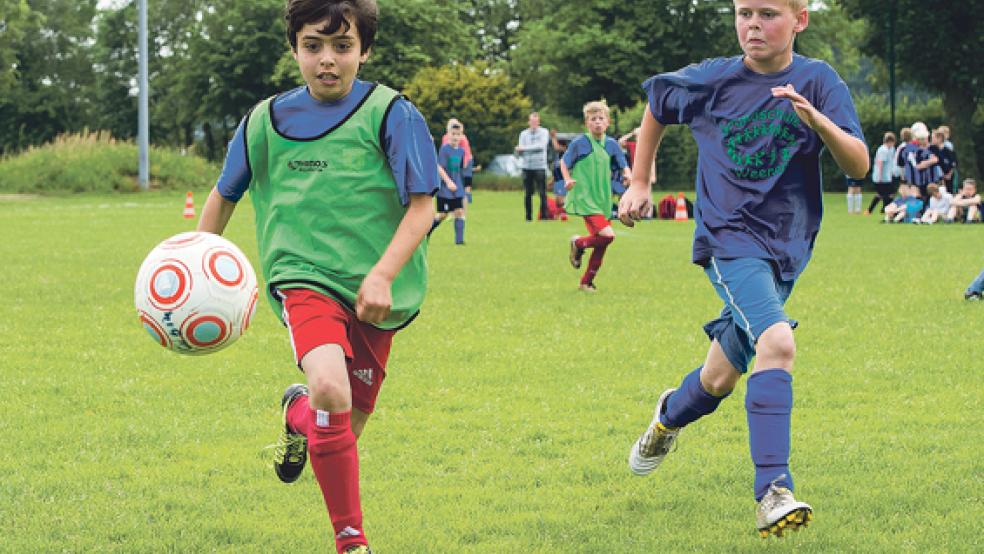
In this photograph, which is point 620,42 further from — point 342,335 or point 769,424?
point 342,335

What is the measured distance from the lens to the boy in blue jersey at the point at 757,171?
182 inches

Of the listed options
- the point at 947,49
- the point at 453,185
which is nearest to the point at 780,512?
the point at 453,185

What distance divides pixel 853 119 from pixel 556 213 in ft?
80.0

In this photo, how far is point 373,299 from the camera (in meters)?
4.18

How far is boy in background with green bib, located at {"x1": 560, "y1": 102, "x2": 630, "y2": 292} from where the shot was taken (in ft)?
44.9

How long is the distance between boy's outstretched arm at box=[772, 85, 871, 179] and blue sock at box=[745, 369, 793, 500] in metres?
0.81

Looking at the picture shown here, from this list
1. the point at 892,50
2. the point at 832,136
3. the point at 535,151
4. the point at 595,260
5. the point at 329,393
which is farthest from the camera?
the point at 892,50

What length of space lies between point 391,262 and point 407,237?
4.5 inches

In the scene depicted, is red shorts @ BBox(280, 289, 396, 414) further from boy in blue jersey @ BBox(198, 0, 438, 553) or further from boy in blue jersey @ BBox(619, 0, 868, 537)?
boy in blue jersey @ BBox(619, 0, 868, 537)

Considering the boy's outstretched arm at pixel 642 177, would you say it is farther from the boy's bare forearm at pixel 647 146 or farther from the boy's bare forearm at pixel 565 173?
the boy's bare forearm at pixel 565 173

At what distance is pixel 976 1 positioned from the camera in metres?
42.2

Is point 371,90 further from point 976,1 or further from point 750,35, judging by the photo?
point 976,1

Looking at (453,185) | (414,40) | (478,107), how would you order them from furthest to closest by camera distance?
(414,40) → (478,107) → (453,185)

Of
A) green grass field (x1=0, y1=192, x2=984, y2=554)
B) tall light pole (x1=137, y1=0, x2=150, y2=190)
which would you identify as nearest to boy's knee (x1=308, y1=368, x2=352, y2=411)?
green grass field (x1=0, y1=192, x2=984, y2=554)
